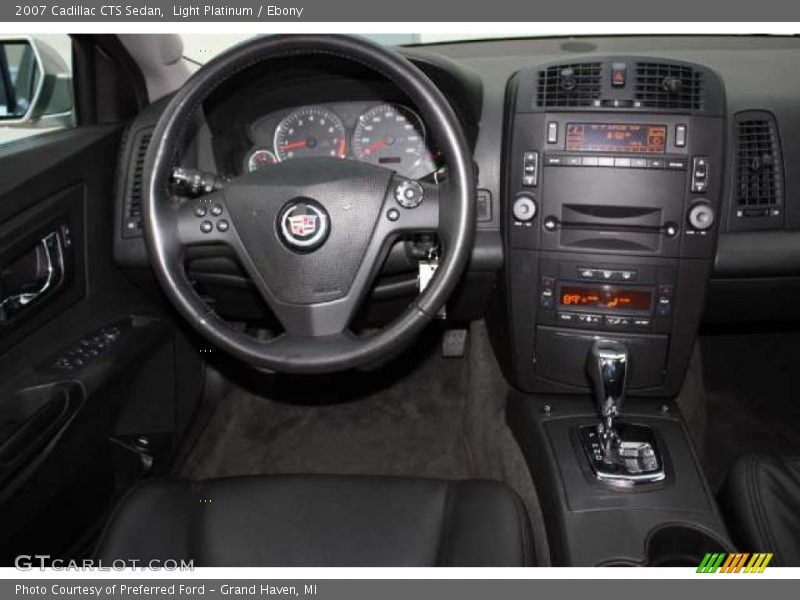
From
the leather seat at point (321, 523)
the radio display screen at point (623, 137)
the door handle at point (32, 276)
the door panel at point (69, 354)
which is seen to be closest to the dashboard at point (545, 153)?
the radio display screen at point (623, 137)

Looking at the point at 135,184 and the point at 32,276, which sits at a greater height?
the point at 135,184

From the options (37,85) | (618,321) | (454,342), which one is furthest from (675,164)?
(37,85)

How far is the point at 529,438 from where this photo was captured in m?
2.10

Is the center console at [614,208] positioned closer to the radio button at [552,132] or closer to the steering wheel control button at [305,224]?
the radio button at [552,132]

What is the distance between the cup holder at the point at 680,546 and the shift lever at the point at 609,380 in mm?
266

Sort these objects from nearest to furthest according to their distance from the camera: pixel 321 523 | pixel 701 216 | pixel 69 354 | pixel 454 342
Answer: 1. pixel 321 523
2. pixel 69 354
3. pixel 701 216
4. pixel 454 342

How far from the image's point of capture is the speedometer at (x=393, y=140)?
1964mm

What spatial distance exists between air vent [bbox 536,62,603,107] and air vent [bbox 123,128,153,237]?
3.15 ft

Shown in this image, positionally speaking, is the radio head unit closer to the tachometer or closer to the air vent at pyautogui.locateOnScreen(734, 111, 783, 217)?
the air vent at pyautogui.locateOnScreen(734, 111, 783, 217)

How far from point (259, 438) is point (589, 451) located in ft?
3.80

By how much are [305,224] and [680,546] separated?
1012mm

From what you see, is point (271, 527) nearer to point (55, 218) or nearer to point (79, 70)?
point (55, 218)

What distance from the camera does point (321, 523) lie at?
1506mm

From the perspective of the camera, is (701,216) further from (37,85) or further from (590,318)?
(37,85)
